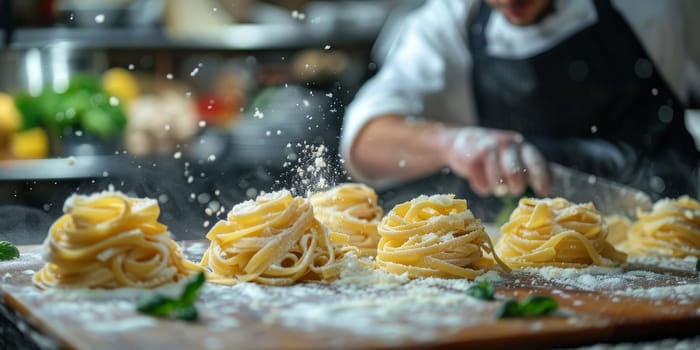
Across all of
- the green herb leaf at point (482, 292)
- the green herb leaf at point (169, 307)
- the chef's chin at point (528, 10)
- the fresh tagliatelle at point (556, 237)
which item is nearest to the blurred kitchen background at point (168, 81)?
the chef's chin at point (528, 10)

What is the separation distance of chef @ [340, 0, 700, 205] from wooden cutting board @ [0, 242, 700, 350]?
234 centimetres

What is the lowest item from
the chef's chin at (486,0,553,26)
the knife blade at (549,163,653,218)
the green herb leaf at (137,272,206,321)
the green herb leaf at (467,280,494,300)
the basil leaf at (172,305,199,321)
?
the green herb leaf at (467,280,494,300)

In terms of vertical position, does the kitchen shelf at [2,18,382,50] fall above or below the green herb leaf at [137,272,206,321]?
above

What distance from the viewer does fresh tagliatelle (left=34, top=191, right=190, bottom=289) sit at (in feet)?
8.63

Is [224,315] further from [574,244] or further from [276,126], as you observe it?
[276,126]

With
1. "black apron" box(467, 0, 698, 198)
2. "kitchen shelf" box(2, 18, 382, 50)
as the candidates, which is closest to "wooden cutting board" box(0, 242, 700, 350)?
"black apron" box(467, 0, 698, 198)

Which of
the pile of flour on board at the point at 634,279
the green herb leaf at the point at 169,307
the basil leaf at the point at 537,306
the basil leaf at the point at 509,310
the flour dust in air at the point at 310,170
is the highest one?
the flour dust in air at the point at 310,170

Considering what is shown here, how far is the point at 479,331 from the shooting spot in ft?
7.14

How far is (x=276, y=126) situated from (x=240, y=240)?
7.70 ft

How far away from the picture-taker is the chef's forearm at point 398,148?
5.33 meters

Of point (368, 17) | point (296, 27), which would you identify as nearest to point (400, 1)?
point (368, 17)

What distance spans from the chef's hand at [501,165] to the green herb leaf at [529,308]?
2.76 meters

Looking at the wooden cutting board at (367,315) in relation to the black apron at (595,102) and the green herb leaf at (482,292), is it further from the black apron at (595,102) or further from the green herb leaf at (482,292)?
the black apron at (595,102)

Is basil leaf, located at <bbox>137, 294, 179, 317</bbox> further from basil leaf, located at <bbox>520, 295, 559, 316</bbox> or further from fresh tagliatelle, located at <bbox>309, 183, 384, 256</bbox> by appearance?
fresh tagliatelle, located at <bbox>309, 183, 384, 256</bbox>
